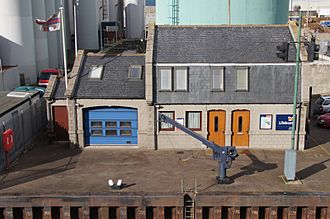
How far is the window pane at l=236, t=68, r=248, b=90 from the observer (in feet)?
80.1

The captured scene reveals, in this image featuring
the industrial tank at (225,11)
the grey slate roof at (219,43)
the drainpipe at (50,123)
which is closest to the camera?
the grey slate roof at (219,43)

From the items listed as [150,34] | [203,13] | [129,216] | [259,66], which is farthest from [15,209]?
[203,13]

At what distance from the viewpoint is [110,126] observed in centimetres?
2505

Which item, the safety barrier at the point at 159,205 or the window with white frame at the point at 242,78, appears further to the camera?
the window with white frame at the point at 242,78

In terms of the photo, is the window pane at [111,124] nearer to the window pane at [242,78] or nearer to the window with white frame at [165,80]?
the window with white frame at [165,80]

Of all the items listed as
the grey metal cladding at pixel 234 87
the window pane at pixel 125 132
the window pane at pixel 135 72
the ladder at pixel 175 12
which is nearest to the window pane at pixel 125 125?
the window pane at pixel 125 132

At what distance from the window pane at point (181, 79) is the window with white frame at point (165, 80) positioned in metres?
0.40

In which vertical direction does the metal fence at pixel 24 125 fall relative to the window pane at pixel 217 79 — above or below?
below

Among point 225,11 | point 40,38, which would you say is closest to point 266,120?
point 225,11

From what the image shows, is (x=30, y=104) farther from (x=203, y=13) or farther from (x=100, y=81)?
(x=203, y=13)

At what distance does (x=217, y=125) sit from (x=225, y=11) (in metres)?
12.4

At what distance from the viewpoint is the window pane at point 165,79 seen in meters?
24.4

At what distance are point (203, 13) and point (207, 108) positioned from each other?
1215 centimetres

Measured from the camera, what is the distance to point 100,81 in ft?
83.1
